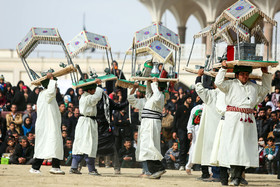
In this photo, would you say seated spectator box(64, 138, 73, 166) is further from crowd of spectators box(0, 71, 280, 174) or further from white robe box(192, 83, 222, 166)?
white robe box(192, 83, 222, 166)

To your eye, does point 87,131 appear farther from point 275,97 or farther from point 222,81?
point 275,97

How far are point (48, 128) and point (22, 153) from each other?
6.19m

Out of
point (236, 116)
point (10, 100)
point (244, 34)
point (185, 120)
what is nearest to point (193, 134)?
point (185, 120)

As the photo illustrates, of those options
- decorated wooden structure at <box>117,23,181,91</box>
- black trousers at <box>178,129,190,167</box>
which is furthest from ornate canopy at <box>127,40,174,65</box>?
black trousers at <box>178,129,190,167</box>

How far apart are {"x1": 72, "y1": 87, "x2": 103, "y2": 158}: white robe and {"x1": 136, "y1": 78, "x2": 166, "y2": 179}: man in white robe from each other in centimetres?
118

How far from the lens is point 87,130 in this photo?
14672mm

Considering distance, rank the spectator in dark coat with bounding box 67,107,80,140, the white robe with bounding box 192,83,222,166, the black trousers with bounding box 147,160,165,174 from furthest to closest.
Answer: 1. the spectator in dark coat with bounding box 67,107,80,140
2. the black trousers with bounding box 147,160,165,174
3. the white robe with bounding box 192,83,222,166

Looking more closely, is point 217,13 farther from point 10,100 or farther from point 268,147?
point 268,147

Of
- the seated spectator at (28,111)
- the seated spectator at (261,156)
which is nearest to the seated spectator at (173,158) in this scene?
the seated spectator at (261,156)

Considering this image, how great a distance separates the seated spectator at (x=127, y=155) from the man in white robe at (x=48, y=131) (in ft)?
17.6

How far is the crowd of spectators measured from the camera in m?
18.5

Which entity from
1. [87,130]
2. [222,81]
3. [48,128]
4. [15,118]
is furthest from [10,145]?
[222,81]

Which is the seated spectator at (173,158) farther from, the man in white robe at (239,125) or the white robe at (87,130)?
the man in white robe at (239,125)

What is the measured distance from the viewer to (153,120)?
13977 millimetres
